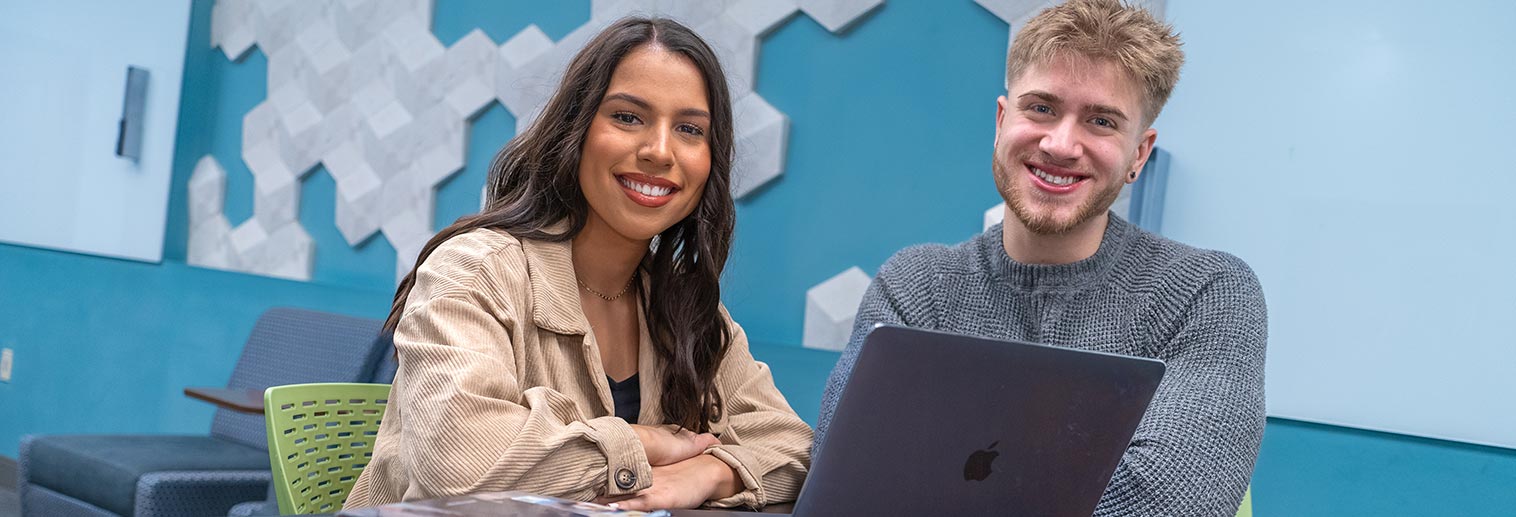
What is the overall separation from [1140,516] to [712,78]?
88 cm

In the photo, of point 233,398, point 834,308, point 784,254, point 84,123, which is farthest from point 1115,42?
point 84,123

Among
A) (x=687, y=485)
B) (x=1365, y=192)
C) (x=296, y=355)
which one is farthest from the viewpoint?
(x=296, y=355)

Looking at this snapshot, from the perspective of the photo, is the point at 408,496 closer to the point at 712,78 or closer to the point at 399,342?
the point at 399,342

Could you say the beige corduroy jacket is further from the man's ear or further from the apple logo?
the man's ear

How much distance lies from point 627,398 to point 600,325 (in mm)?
119

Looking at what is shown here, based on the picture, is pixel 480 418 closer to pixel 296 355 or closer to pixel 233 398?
pixel 233 398

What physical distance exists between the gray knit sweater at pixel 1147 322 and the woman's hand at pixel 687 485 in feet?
0.43

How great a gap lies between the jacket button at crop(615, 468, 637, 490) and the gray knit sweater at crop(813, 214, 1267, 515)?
28 centimetres

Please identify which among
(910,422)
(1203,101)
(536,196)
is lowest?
(910,422)

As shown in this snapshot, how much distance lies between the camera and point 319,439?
6.44 feet

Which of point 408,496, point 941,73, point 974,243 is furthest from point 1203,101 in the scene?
point 408,496

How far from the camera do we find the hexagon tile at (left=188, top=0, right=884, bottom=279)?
11.2 ft

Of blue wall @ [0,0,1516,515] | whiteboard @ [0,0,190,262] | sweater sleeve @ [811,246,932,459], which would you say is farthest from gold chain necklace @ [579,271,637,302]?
whiteboard @ [0,0,190,262]

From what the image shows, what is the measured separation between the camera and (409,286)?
190 centimetres
